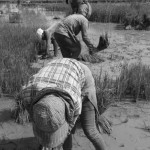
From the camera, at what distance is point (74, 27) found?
3.62m

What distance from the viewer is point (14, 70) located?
3.45m

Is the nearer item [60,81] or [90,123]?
[60,81]

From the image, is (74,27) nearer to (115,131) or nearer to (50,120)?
(115,131)

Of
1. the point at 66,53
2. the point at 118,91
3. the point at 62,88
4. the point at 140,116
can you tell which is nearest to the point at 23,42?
the point at 66,53

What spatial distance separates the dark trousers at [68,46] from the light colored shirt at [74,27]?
0.07 m

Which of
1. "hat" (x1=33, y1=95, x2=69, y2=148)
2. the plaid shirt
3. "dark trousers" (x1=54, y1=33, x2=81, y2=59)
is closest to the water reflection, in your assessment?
"dark trousers" (x1=54, y1=33, x2=81, y2=59)

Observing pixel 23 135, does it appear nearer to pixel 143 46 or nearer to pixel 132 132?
pixel 132 132

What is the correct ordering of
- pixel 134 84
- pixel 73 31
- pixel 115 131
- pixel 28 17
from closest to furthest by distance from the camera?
1. pixel 115 131
2. pixel 134 84
3. pixel 73 31
4. pixel 28 17

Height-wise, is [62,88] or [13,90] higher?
[62,88]

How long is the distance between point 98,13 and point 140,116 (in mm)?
10752

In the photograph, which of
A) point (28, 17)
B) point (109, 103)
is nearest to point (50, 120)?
point (109, 103)

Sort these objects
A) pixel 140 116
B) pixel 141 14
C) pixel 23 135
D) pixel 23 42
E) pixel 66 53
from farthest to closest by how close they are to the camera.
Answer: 1. pixel 141 14
2. pixel 23 42
3. pixel 66 53
4. pixel 140 116
5. pixel 23 135

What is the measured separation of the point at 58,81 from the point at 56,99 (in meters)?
0.17

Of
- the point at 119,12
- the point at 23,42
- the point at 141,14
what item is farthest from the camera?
the point at 119,12
